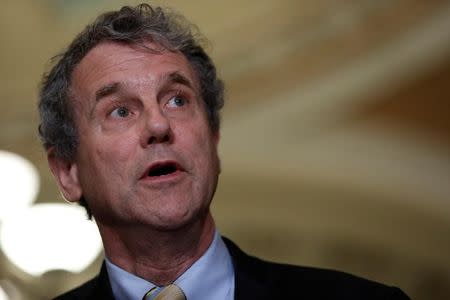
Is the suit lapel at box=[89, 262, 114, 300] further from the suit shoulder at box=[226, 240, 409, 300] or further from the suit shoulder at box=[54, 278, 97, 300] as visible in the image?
the suit shoulder at box=[226, 240, 409, 300]

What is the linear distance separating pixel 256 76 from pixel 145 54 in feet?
9.64

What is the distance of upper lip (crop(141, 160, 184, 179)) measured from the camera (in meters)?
1.93

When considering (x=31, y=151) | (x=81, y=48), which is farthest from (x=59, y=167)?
(x=31, y=151)

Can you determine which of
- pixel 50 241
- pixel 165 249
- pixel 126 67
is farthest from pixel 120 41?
pixel 50 241

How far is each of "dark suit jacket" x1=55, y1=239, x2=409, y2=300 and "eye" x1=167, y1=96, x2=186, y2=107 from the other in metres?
0.31

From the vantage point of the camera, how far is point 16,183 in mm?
4734

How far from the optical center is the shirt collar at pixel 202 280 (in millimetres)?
1948

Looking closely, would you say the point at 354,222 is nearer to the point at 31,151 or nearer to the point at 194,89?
the point at 31,151

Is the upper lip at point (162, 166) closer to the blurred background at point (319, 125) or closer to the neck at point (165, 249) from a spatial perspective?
the neck at point (165, 249)

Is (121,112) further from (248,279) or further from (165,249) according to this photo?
(248,279)

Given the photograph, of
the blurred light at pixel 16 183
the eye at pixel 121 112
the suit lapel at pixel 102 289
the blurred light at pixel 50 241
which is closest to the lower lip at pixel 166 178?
the eye at pixel 121 112

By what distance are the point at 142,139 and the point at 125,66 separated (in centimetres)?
18

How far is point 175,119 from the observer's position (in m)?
2.00

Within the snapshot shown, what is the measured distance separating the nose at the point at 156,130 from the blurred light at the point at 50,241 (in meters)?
2.59
